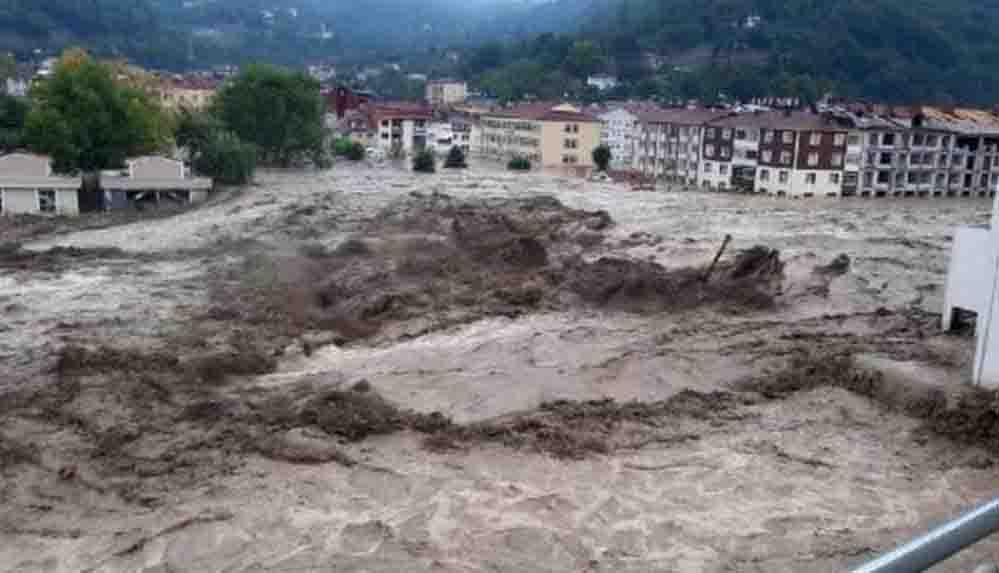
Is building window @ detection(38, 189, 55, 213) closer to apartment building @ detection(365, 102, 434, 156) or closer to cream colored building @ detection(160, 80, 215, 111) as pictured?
apartment building @ detection(365, 102, 434, 156)

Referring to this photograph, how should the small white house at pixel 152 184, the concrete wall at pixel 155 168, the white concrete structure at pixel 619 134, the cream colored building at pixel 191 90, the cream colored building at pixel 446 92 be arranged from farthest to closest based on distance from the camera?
the cream colored building at pixel 446 92, the cream colored building at pixel 191 90, the white concrete structure at pixel 619 134, the concrete wall at pixel 155 168, the small white house at pixel 152 184

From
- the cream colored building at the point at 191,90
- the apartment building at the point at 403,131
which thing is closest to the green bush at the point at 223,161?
the apartment building at the point at 403,131

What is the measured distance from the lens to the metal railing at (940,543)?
1.75 metres

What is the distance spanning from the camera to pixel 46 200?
39.5 metres

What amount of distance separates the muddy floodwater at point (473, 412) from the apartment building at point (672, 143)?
35511 millimetres

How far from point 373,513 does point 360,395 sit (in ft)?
12.3

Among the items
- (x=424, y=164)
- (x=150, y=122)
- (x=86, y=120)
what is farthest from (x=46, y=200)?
(x=424, y=164)

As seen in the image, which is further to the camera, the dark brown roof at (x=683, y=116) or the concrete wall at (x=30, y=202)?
the dark brown roof at (x=683, y=116)

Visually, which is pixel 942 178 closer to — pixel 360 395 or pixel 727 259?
pixel 727 259

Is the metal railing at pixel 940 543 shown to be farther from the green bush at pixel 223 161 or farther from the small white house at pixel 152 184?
the green bush at pixel 223 161

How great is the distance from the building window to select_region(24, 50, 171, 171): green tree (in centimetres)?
455

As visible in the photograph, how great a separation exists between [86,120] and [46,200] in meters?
7.12

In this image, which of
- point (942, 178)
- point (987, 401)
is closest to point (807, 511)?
point (987, 401)

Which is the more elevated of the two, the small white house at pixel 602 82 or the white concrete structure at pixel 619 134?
the small white house at pixel 602 82
